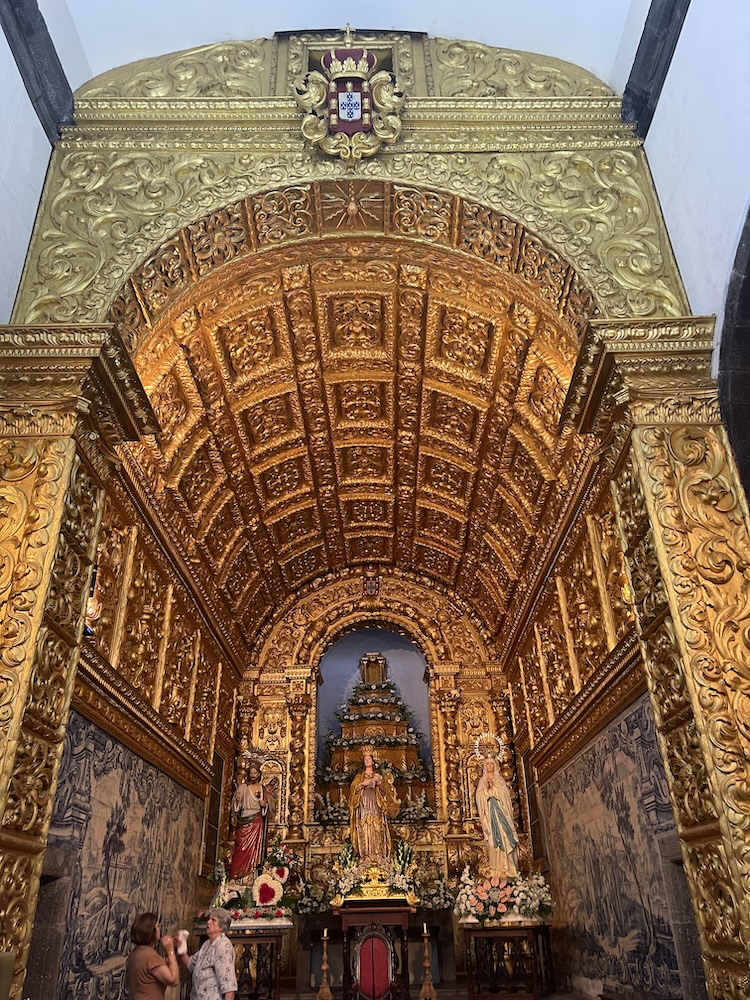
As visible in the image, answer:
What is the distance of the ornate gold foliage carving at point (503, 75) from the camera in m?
8.00

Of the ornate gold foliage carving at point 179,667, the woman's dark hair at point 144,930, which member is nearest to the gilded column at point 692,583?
the woman's dark hair at point 144,930

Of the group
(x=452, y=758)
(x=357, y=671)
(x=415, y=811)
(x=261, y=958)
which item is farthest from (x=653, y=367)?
(x=357, y=671)

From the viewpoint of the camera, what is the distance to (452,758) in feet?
44.7

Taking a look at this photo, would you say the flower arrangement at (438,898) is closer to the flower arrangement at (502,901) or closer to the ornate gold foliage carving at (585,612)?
the flower arrangement at (502,901)

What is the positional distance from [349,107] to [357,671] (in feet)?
37.5

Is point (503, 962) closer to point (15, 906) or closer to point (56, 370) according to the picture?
point (15, 906)

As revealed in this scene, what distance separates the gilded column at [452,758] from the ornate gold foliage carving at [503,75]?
33.2 ft

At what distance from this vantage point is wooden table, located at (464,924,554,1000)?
882 cm

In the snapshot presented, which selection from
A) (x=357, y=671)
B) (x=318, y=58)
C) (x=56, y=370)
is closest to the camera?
(x=56, y=370)

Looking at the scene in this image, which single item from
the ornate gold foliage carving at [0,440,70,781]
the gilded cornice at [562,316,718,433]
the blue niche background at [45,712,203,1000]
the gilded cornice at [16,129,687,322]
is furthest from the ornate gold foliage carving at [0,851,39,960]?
the gilded cornice at [562,316,718,433]

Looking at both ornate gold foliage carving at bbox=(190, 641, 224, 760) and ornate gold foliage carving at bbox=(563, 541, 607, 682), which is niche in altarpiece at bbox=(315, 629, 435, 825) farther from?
ornate gold foliage carving at bbox=(563, 541, 607, 682)

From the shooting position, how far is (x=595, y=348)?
6.29 m

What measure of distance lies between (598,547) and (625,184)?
12.7 ft

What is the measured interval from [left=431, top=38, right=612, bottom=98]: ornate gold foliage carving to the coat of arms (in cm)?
80
